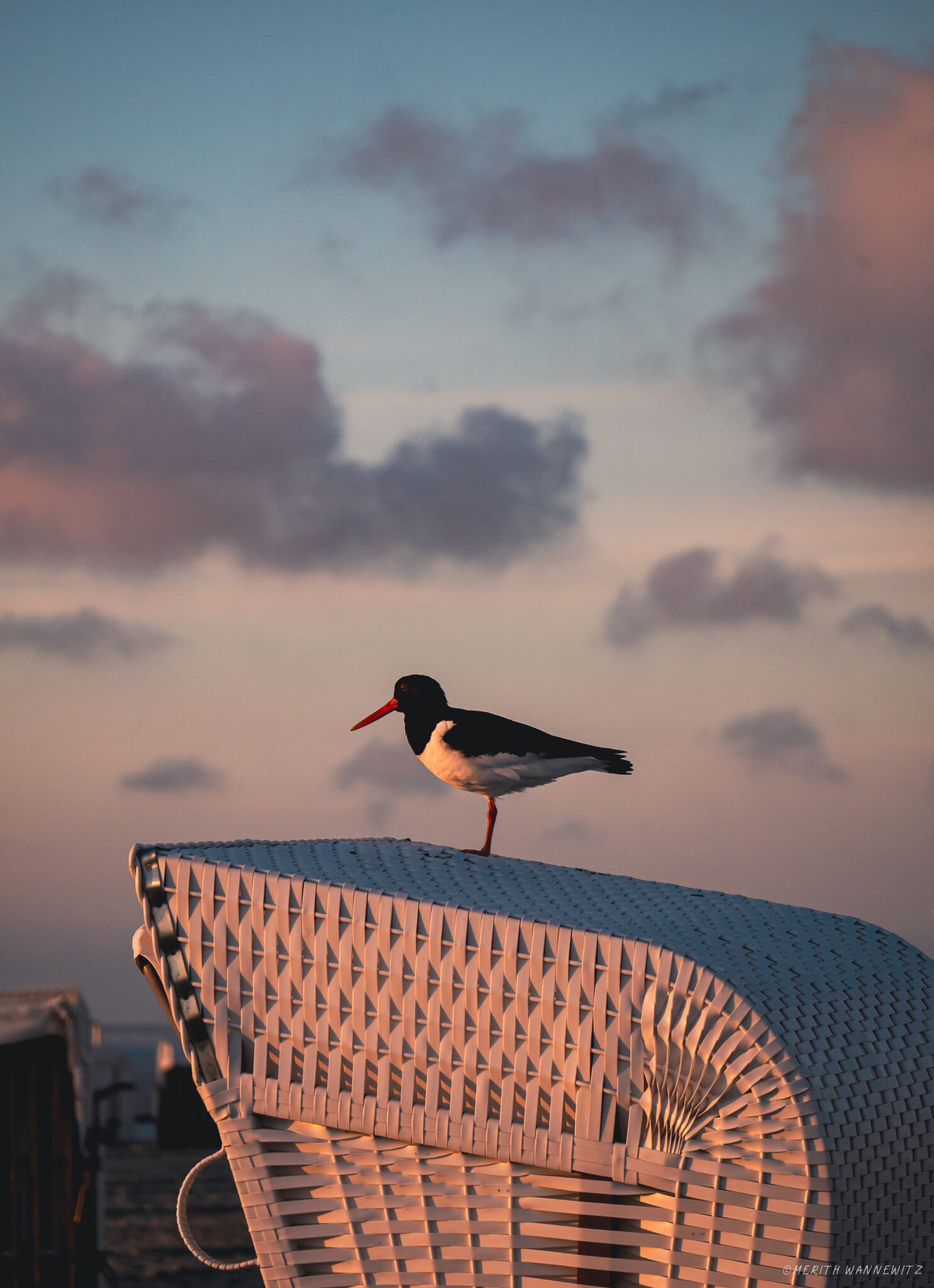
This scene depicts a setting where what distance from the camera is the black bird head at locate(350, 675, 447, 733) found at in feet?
17.9

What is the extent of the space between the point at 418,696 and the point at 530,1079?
2.55 m

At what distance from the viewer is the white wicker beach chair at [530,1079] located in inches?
117

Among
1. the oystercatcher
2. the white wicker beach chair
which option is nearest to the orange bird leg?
the oystercatcher

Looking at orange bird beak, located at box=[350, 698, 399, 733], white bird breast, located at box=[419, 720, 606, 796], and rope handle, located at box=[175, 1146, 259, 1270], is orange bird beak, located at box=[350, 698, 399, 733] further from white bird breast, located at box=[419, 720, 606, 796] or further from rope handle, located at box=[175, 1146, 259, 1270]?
rope handle, located at box=[175, 1146, 259, 1270]

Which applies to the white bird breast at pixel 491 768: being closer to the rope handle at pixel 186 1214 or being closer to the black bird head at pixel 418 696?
the black bird head at pixel 418 696

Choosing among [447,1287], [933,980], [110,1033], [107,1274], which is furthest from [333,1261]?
[110,1033]

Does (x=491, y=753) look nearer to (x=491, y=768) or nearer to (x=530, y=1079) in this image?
(x=491, y=768)

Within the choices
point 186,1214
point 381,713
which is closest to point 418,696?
point 381,713

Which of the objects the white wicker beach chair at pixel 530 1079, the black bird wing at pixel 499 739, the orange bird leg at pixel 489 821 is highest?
the black bird wing at pixel 499 739

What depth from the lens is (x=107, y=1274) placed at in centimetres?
738

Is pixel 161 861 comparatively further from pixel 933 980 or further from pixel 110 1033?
pixel 110 1033

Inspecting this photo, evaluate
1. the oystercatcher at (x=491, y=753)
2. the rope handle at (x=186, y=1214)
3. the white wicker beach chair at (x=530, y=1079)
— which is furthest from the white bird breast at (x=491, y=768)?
the rope handle at (x=186, y=1214)

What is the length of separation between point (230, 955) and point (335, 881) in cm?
33

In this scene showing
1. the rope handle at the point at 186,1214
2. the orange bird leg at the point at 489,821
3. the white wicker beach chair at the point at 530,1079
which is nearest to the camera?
the white wicker beach chair at the point at 530,1079
